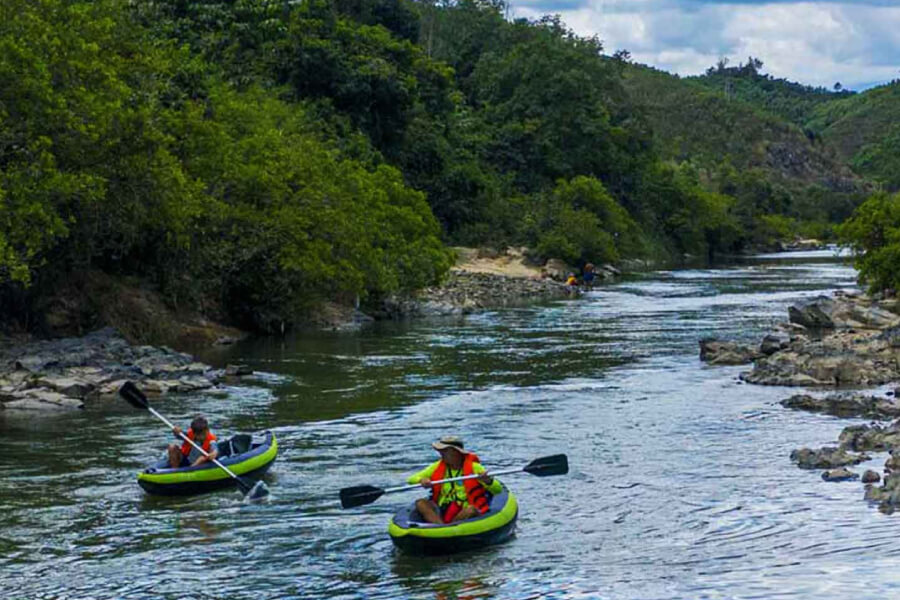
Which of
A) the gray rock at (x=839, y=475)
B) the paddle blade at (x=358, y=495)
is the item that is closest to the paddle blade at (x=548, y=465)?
the paddle blade at (x=358, y=495)

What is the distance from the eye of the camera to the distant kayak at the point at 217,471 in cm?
1783

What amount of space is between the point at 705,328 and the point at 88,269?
63.2 feet

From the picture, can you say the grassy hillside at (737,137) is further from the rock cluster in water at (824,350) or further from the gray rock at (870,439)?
the gray rock at (870,439)

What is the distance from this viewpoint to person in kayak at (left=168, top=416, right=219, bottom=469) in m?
18.3

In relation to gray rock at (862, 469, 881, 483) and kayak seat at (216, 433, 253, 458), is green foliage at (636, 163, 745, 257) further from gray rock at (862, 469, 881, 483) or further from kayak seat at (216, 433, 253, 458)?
kayak seat at (216, 433, 253, 458)

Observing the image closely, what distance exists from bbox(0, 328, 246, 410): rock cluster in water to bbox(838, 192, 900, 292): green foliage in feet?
80.8

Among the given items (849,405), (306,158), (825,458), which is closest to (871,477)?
(825,458)

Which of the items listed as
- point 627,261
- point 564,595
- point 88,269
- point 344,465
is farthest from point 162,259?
point 627,261

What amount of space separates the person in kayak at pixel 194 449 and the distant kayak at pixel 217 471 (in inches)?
5.1

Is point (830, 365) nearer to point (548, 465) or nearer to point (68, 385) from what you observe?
point (548, 465)

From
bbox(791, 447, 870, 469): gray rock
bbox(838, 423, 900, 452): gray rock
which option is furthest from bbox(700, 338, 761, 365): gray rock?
bbox(791, 447, 870, 469): gray rock

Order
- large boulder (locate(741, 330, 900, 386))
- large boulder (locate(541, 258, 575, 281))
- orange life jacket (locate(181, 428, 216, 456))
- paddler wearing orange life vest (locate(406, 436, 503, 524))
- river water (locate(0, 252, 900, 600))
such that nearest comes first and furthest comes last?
river water (locate(0, 252, 900, 600))
paddler wearing orange life vest (locate(406, 436, 503, 524))
orange life jacket (locate(181, 428, 216, 456))
large boulder (locate(741, 330, 900, 386))
large boulder (locate(541, 258, 575, 281))

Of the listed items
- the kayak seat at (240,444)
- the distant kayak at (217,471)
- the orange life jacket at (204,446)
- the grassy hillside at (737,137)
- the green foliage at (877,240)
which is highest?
the grassy hillside at (737,137)

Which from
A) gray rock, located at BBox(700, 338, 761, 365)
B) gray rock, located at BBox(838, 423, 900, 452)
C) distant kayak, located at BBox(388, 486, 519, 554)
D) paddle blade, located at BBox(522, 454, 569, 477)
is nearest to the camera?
distant kayak, located at BBox(388, 486, 519, 554)
